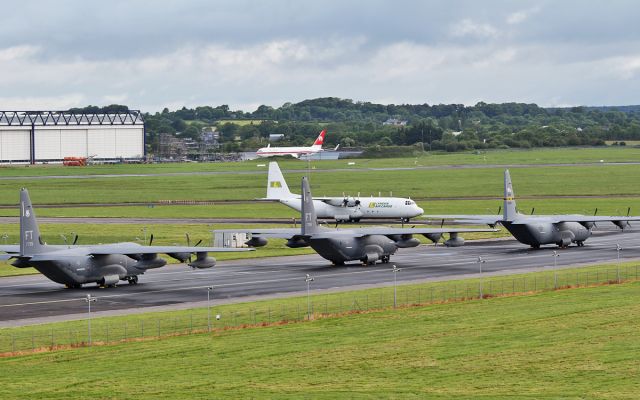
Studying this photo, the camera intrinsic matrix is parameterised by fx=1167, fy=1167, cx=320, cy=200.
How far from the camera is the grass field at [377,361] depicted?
47.3 metres

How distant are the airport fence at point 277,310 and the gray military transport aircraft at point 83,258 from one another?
13.3ft

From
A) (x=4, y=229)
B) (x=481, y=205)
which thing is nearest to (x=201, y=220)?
(x=4, y=229)

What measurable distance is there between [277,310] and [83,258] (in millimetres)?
16418

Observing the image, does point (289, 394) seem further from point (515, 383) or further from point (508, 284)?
point (508, 284)

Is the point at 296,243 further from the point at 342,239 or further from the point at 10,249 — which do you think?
the point at 10,249

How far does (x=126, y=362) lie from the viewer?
53406 mm

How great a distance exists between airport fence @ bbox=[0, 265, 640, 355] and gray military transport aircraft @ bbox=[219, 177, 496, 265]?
8014 mm

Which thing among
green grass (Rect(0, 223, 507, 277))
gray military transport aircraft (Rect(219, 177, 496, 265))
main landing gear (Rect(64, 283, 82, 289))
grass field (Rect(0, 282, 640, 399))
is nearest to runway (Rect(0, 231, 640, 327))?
main landing gear (Rect(64, 283, 82, 289))

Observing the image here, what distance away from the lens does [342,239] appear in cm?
8975

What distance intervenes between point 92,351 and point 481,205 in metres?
107

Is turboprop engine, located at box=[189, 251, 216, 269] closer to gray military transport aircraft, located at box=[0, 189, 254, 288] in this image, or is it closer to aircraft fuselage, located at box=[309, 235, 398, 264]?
gray military transport aircraft, located at box=[0, 189, 254, 288]

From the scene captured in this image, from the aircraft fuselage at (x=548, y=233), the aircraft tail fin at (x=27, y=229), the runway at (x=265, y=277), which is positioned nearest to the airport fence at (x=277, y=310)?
the runway at (x=265, y=277)

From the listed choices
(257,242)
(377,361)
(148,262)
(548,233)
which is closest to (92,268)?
(148,262)

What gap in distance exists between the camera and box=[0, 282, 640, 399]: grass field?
4728cm
